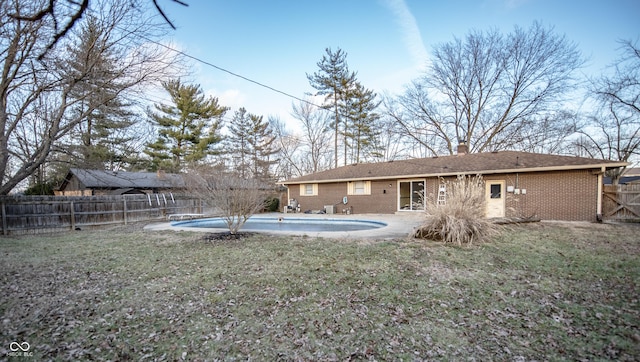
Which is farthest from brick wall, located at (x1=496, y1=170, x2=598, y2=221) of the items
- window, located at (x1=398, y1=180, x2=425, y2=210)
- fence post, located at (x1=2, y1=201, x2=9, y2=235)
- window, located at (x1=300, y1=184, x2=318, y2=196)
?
fence post, located at (x1=2, y1=201, x2=9, y2=235)

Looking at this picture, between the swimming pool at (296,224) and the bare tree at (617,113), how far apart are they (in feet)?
48.9

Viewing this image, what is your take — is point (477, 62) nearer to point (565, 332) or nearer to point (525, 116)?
point (525, 116)

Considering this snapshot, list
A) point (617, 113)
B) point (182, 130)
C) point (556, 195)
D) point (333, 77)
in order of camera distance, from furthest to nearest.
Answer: point (182, 130), point (333, 77), point (617, 113), point (556, 195)

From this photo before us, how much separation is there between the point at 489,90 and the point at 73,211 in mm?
23549

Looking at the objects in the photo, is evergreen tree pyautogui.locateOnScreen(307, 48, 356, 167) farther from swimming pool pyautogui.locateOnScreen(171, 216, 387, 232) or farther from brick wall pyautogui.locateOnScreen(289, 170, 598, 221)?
brick wall pyautogui.locateOnScreen(289, 170, 598, 221)

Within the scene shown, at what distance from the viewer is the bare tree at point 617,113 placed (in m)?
14.1

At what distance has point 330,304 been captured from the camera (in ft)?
11.4

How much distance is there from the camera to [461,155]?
15180 mm

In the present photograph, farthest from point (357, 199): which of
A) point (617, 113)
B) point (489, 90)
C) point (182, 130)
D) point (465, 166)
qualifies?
point (617, 113)

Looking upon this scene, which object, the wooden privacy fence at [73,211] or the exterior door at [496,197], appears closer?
the wooden privacy fence at [73,211]

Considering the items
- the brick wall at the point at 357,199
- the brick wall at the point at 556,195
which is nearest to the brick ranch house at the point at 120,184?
the brick wall at the point at 357,199

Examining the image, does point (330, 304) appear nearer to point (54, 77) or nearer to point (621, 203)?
point (54, 77)

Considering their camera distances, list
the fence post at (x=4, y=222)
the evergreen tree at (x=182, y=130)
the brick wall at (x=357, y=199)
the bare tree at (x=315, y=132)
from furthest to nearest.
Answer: the bare tree at (x=315, y=132) → the evergreen tree at (x=182, y=130) → the brick wall at (x=357, y=199) → the fence post at (x=4, y=222)

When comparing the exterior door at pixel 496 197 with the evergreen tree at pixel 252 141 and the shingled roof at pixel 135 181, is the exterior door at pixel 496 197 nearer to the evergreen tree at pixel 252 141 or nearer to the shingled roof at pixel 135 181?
the shingled roof at pixel 135 181
